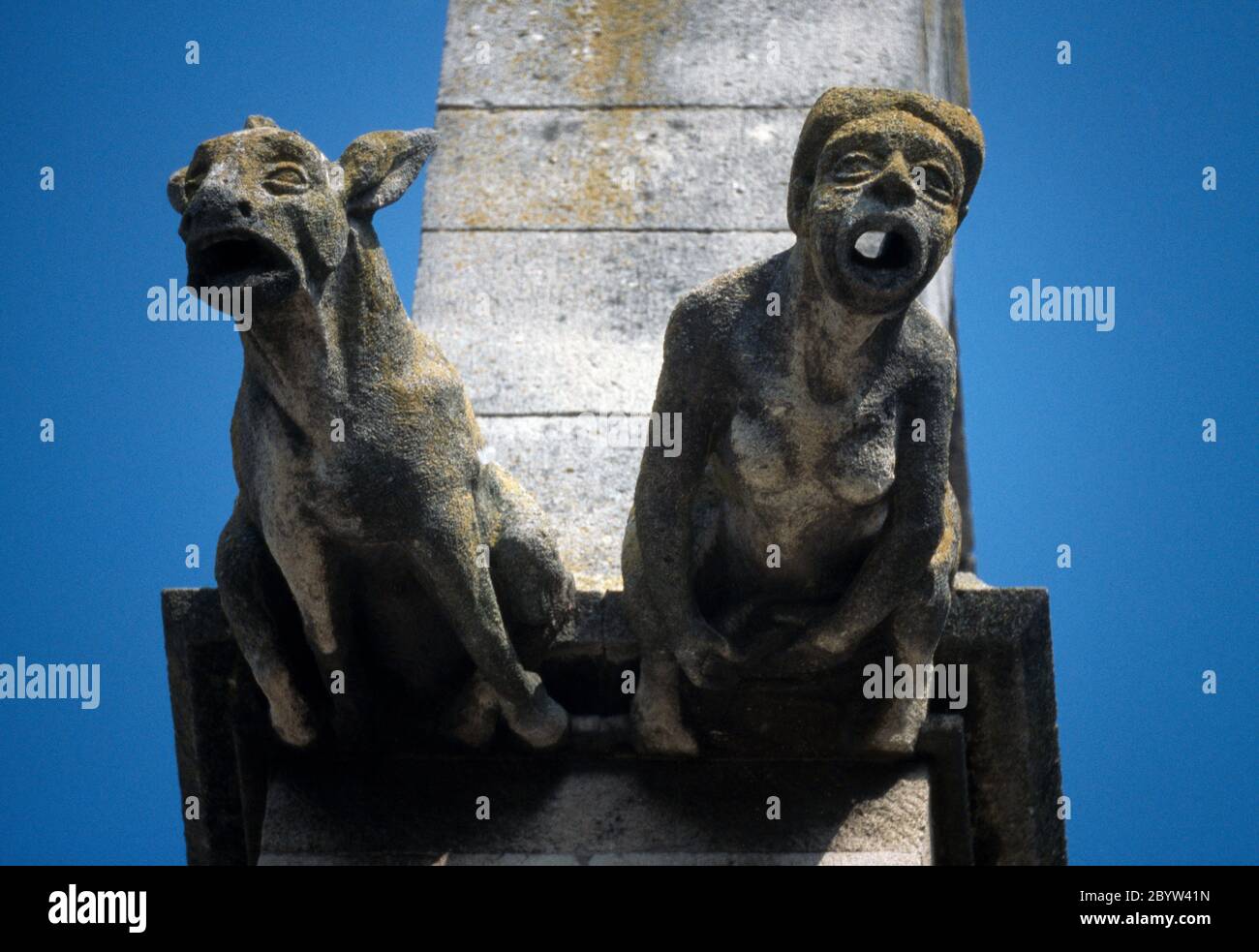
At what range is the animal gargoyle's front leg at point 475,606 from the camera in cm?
717

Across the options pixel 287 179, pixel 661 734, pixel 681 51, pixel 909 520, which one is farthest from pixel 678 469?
pixel 681 51

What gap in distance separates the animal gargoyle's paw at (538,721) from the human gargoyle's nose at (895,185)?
1.69m

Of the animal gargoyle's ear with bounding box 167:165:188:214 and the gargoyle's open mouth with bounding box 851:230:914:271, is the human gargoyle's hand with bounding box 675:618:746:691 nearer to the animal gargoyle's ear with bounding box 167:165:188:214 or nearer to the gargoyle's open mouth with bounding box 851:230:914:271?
the gargoyle's open mouth with bounding box 851:230:914:271

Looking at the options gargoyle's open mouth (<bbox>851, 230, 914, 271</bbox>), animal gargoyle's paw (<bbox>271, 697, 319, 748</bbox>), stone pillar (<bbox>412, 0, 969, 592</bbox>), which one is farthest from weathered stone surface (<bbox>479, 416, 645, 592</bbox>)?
gargoyle's open mouth (<bbox>851, 230, 914, 271</bbox>)

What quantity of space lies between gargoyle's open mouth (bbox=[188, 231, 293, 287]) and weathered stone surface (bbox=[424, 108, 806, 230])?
103 inches

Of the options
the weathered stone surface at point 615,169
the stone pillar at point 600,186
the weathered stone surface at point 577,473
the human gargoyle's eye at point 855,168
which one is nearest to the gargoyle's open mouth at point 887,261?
the human gargoyle's eye at point 855,168

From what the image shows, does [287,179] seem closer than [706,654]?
Yes

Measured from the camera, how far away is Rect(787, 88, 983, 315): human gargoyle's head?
6.88 m

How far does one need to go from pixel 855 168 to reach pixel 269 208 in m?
1.48

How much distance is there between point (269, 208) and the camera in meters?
6.84

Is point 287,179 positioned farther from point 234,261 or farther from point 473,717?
point 473,717

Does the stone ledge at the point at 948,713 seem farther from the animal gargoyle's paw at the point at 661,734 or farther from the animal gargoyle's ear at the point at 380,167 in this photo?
the animal gargoyle's ear at the point at 380,167

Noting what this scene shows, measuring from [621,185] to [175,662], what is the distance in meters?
2.64
